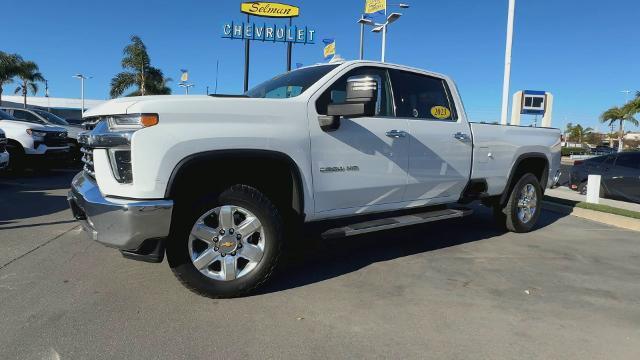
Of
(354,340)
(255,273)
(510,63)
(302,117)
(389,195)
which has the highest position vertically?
(510,63)

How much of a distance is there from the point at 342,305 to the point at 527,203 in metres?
3.96

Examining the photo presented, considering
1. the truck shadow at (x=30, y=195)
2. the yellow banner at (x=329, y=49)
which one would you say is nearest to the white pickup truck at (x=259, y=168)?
the truck shadow at (x=30, y=195)

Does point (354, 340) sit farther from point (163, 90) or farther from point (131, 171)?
point (163, 90)

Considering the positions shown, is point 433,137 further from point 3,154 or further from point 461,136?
point 3,154

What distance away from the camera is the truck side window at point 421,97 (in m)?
4.79

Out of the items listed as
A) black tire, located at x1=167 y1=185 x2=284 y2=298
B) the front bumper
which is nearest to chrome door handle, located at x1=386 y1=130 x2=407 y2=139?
black tire, located at x1=167 y1=185 x2=284 y2=298

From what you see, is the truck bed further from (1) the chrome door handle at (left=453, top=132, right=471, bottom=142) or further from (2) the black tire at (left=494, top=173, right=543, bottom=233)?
(2) the black tire at (left=494, top=173, right=543, bottom=233)

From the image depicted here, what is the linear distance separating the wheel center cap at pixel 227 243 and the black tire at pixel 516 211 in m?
4.08

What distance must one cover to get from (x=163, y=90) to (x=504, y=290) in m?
43.1

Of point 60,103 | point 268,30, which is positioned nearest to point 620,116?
point 268,30

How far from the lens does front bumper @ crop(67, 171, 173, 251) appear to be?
124 inches

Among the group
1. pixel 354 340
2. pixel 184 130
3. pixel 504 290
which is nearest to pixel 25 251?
pixel 184 130

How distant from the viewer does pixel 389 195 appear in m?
4.55

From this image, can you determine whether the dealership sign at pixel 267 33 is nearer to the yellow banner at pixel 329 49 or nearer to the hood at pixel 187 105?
the yellow banner at pixel 329 49
